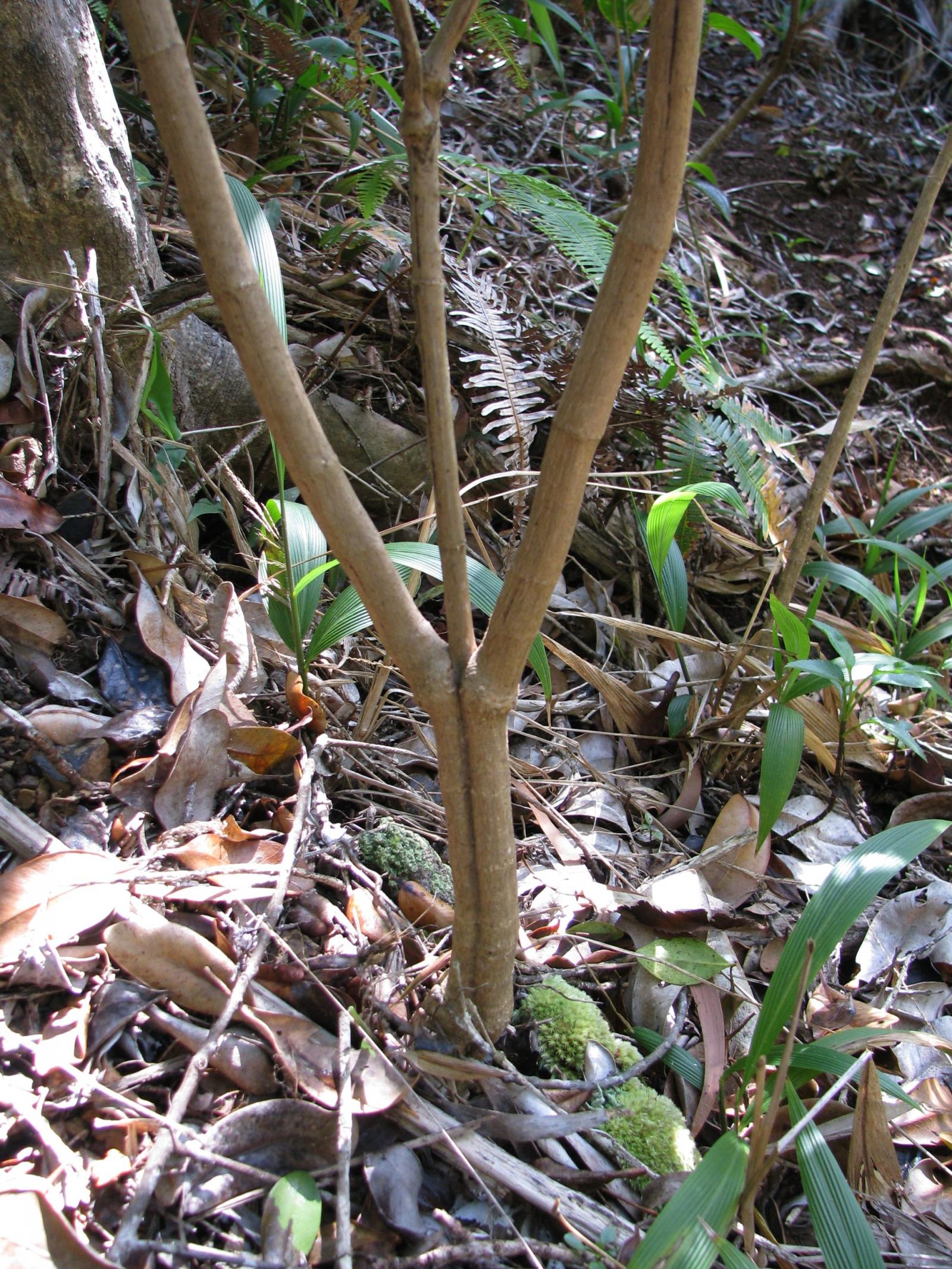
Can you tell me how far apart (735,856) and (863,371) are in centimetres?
96

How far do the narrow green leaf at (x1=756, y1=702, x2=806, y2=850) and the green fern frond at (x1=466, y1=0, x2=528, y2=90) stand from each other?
219 cm

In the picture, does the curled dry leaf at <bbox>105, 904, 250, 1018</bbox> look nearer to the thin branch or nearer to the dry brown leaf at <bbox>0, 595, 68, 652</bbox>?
the dry brown leaf at <bbox>0, 595, 68, 652</bbox>

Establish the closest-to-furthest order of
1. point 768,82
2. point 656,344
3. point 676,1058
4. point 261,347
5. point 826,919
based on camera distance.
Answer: point 261,347 → point 826,919 → point 676,1058 → point 656,344 → point 768,82

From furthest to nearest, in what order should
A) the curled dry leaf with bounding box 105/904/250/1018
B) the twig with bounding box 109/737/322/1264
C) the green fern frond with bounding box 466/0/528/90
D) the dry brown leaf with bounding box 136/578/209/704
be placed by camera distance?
1. the green fern frond with bounding box 466/0/528/90
2. the dry brown leaf with bounding box 136/578/209/704
3. the curled dry leaf with bounding box 105/904/250/1018
4. the twig with bounding box 109/737/322/1264

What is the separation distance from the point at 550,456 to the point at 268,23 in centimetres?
206

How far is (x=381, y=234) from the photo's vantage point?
225 cm

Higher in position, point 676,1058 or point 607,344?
point 607,344

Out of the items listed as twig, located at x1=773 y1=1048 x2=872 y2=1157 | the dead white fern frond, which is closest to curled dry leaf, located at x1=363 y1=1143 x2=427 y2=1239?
twig, located at x1=773 y1=1048 x2=872 y2=1157

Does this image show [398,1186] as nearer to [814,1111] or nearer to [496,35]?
[814,1111]

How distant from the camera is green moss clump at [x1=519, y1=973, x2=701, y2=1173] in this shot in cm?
110

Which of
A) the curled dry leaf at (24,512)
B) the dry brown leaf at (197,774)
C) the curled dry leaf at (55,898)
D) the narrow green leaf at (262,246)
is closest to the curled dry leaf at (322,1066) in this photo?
the curled dry leaf at (55,898)

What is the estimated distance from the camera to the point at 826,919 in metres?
1.16

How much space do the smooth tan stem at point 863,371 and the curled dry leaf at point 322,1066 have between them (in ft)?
Result: 4.16

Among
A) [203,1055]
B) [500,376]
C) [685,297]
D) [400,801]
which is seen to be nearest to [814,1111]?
[203,1055]
